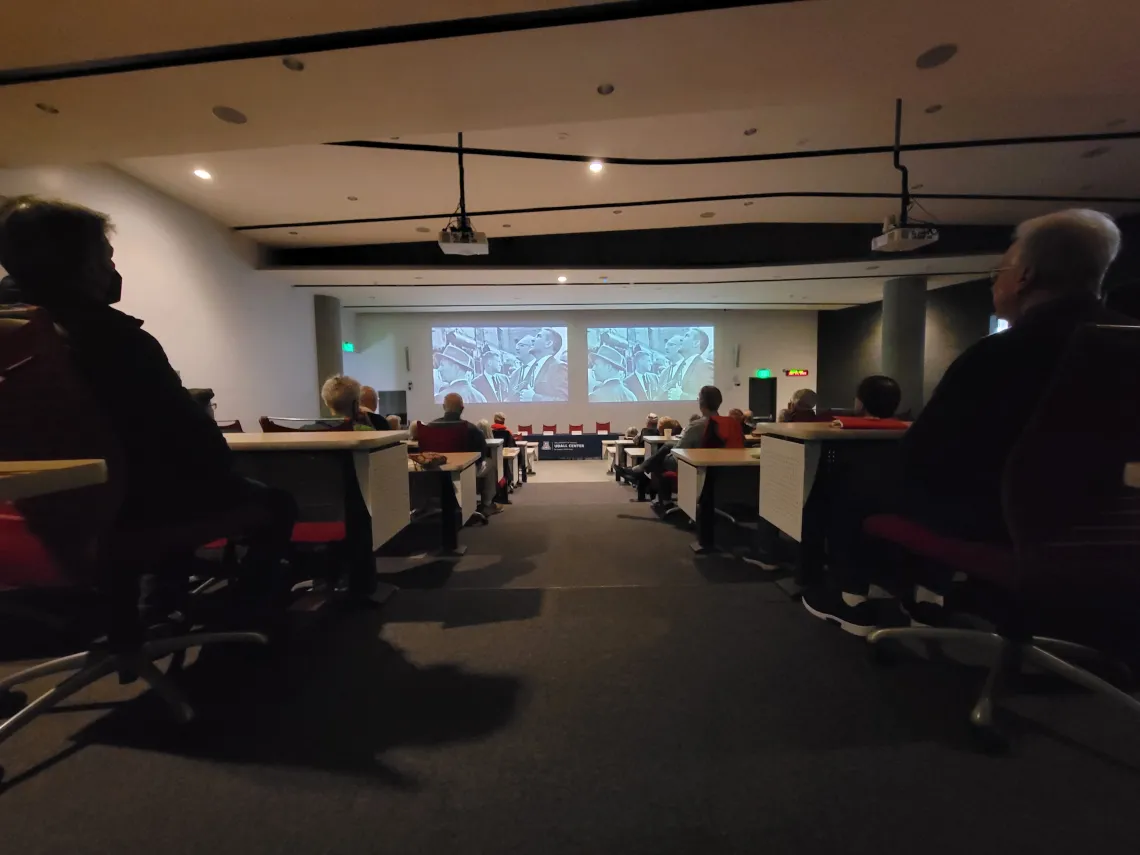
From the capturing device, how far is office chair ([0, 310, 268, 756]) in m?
1.04

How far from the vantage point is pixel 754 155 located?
463 cm

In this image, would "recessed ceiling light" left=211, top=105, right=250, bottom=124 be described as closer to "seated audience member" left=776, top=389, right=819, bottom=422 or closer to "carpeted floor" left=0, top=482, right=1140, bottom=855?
"carpeted floor" left=0, top=482, right=1140, bottom=855

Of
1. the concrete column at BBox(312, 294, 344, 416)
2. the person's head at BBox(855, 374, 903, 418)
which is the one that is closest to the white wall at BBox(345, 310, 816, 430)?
the concrete column at BBox(312, 294, 344, 416)

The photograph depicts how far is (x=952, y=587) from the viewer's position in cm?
175

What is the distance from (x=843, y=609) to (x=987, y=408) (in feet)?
3.61

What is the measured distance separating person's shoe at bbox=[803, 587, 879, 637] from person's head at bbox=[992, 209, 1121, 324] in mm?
1210

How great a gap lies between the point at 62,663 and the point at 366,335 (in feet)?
35.5

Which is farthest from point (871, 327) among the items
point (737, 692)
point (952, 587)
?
point (737, 692)

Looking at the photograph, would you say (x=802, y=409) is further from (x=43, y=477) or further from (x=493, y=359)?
(x=493, y=359)

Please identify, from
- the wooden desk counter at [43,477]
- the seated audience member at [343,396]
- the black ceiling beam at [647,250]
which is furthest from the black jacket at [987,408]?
the black ceiling beam at [647,250]

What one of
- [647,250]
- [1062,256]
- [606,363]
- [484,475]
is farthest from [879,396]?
[606,363]

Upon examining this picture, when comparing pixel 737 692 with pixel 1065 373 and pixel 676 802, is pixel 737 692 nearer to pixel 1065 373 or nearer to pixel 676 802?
pixel 676 802

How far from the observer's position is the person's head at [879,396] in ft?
7.60

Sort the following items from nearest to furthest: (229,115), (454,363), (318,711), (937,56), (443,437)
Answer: (318,711), (937,56), (229,115), (443,437), (454,363)
